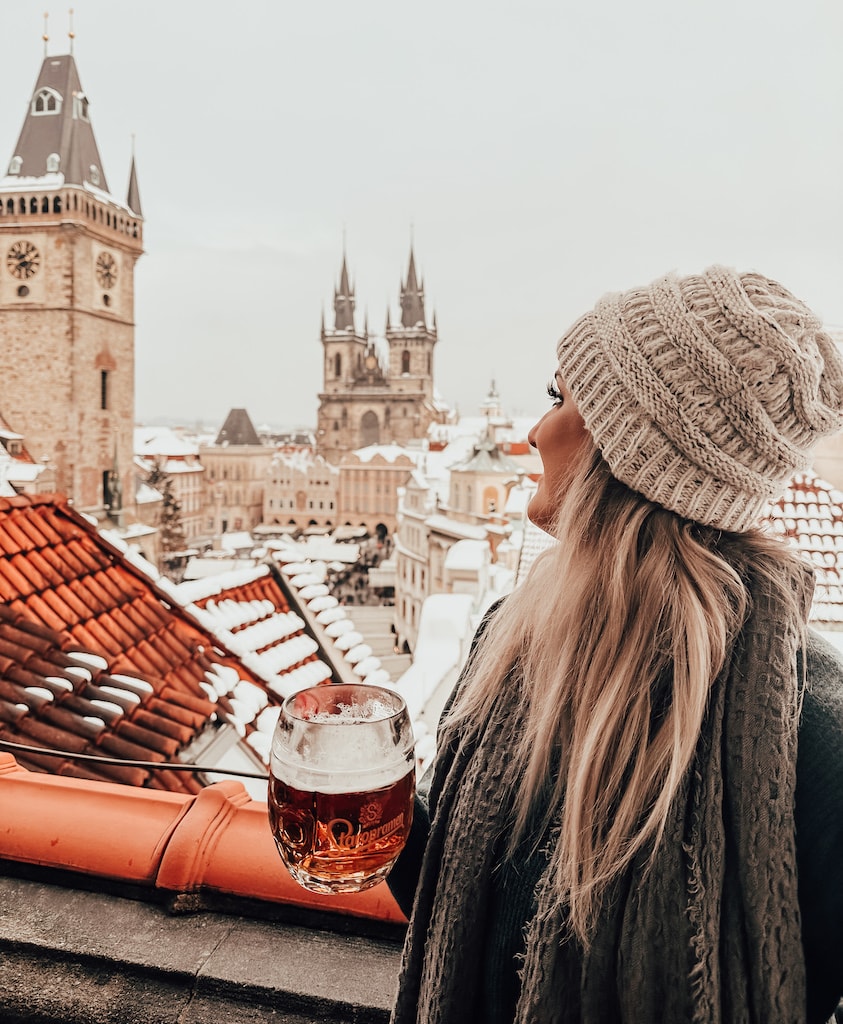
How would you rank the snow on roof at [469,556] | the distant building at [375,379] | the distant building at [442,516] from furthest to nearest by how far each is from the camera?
the distant building at [375,379], the distant building at [442,516], the snow on roof at [469,556]

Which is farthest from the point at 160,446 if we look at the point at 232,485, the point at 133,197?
the point at 133,197

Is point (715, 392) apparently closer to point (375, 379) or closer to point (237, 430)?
point (237, 430)

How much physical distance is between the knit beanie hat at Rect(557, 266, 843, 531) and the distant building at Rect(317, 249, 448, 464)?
2504 inches

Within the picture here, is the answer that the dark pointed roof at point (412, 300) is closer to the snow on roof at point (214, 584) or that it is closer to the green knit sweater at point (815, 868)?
the snow on roof at point (214, 584)

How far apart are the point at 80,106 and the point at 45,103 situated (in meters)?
1.08

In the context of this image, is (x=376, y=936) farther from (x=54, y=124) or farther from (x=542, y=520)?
(x=54, y=124)

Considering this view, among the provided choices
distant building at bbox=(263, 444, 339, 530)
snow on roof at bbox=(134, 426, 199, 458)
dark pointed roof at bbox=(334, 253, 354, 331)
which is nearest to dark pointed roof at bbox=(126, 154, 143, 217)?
snow on roof at bbox=(134, 426, 199, 458)

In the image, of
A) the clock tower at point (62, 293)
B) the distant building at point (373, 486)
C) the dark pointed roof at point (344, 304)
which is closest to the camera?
the clock tower at point (62, 293)

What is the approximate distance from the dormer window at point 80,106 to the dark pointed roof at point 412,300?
42963 mm

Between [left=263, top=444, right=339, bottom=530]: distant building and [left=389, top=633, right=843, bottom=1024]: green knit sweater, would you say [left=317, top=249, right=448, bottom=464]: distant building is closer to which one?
[left=263, top=444, right=339, bottom=530]: distant building

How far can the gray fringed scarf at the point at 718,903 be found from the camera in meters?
0.76

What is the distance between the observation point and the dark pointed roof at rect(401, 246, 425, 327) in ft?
227

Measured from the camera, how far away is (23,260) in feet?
82.2

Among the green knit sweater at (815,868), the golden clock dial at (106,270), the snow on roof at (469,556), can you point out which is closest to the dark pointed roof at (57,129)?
the golden clock dial at (106,270)
